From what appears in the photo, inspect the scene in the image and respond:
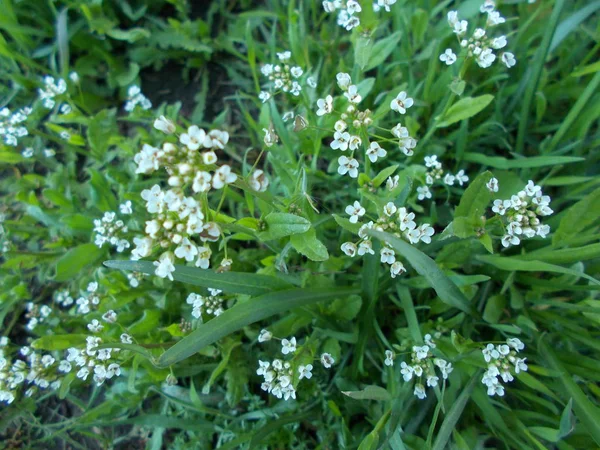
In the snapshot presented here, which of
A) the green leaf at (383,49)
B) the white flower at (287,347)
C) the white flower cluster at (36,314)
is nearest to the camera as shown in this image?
the white flower at (287,347)

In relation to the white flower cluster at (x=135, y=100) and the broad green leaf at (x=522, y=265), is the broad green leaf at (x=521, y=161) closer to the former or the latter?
the broad green leaf at (x=522, y=265)

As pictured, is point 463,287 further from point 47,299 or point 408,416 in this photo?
point 47,299

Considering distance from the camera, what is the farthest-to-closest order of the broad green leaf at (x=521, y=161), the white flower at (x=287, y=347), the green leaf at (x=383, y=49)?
the green leaf at (x=383, y=49)
the broad green leaf at (x=521, y=161)
the white flower at (x=287, y=347)

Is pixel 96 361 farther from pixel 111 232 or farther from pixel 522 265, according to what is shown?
pixel 522 265

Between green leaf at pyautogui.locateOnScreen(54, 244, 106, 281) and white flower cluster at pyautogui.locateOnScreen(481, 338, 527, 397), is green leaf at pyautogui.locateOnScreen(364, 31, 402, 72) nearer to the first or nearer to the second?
white flower cluster at pyautogui.locateOnScreen(481, 338, 527, 397)

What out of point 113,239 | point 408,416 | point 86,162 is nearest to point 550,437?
point 408,416

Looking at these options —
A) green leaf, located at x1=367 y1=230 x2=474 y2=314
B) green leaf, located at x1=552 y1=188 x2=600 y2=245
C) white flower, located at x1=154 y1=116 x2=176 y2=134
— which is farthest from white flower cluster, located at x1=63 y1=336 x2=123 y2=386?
green leaf, located at x1=552 y1=188 x2=600 y2=245

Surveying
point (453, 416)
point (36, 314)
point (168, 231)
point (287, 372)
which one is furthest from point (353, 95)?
point (36, 314)

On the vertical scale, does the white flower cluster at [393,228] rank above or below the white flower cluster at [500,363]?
above

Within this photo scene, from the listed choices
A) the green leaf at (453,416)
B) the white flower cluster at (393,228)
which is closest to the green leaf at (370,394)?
the green leaf at (453,416)
